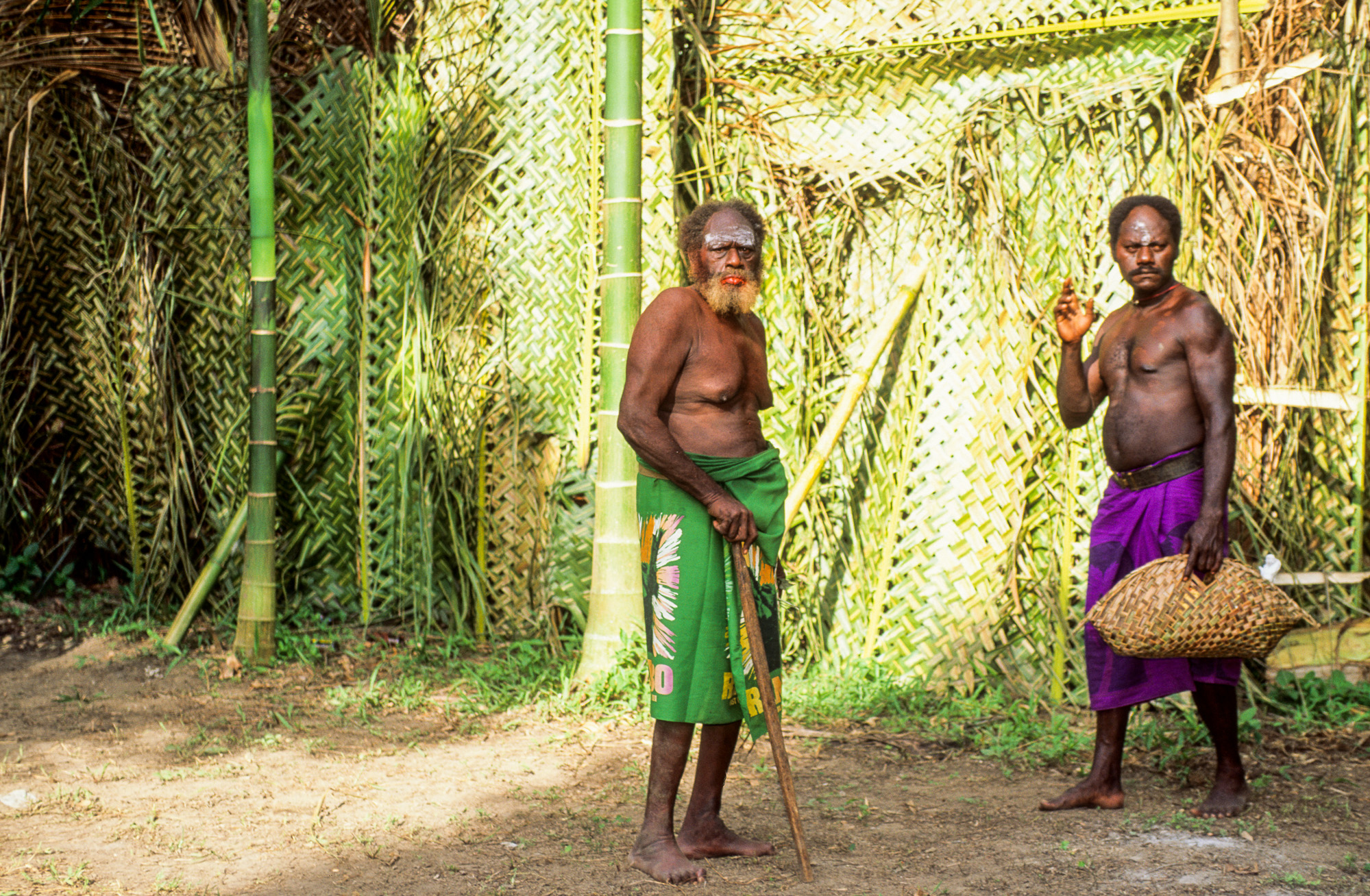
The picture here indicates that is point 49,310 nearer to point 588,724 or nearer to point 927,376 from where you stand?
point 588,724

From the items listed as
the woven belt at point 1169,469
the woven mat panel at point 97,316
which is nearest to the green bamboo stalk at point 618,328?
the woven belt at point 1169,469

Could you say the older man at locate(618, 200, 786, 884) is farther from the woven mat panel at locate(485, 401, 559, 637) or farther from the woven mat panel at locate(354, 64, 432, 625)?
the woven mat panel at locate(354, 64, 432, 625)

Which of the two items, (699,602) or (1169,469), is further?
(1169,469)

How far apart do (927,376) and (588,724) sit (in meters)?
1.93

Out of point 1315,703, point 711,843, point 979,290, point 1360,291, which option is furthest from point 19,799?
point 1360,291

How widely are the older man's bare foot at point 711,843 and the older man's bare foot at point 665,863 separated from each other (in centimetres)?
6


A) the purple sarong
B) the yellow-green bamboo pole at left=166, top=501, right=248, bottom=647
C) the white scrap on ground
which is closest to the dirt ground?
the white scrap on ground

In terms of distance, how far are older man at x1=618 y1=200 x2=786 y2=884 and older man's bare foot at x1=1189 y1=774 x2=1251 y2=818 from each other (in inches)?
51.6

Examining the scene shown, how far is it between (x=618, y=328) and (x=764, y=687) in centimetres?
194

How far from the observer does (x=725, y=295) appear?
2.95 m

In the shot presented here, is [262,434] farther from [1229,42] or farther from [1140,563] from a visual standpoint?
[1229,42]

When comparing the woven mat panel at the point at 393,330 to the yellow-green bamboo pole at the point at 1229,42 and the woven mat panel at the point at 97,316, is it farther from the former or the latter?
the yellow-green bamboo pole at the point at 1229,42

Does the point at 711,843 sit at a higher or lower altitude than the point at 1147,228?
lower

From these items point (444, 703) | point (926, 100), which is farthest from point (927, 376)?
point (444, 703)
